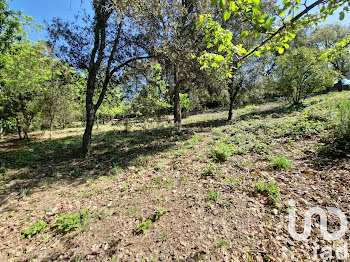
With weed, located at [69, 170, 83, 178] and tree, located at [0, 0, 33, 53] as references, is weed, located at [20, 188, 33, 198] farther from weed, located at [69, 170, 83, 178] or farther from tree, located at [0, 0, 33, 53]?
tree, located at [0, 0, 33, 53]

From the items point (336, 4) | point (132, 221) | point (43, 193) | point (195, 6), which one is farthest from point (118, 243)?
point (195, 6)

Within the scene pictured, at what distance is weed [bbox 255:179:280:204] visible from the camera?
123 inches

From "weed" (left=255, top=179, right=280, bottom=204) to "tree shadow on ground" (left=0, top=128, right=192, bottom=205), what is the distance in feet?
12.5

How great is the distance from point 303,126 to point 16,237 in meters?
8.75

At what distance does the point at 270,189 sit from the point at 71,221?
4148mm

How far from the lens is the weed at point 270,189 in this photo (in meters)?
3.11

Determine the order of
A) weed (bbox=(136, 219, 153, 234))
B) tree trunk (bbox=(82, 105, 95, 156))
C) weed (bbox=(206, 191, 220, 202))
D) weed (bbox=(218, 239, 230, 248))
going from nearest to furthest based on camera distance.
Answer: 1. weed (bbox=(218, 239, 230, 248))
2. weed (bbox=(136, 219, 153, 234))
3. weed (bbox=(206, 191, 220, 202))
4. tree trunk (bbox=(82, 105, 95, 156))

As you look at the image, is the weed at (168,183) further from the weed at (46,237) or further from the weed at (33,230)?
the weed at (33,230)

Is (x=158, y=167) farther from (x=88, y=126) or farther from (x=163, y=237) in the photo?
(x=88, y=126)

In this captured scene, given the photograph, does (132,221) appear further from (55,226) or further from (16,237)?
(16,237)

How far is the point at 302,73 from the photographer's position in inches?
447

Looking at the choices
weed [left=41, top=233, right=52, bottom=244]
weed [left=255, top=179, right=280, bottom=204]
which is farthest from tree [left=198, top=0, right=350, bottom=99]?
weed [left=41, top=233, right=52, bottom=244]

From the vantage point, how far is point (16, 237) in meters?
3.02

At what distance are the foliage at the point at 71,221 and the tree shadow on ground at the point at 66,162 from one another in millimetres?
1615
